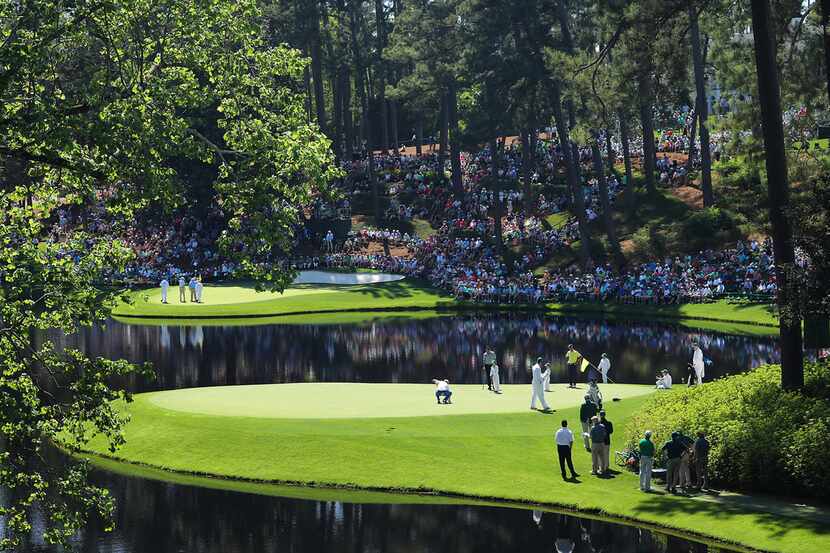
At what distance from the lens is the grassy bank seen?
68.4 m

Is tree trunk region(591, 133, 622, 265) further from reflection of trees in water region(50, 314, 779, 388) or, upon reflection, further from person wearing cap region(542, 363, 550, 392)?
person wearing cap region(542, 363, 550, 392)

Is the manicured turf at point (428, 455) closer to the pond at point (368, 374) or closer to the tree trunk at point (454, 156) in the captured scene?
the pond at point (368, 374)

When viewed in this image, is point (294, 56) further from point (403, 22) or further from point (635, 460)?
point (403, 22)

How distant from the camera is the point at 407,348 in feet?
198

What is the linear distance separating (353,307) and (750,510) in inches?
2035

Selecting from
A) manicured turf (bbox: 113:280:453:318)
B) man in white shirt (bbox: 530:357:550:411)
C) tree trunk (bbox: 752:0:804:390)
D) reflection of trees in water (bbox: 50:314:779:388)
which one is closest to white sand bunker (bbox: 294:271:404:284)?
manicured turf (bbox: 113:280:453:318)

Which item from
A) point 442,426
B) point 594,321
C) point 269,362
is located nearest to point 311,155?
point 442,426

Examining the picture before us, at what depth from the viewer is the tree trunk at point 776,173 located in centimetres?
3316

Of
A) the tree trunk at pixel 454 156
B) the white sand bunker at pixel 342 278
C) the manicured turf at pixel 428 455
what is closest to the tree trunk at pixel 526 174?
the tree trunk at pixel 454 156

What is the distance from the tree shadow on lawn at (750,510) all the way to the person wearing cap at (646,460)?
59 centimetres

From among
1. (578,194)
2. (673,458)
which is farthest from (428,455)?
(578,194)

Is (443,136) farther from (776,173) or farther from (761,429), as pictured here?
(761,429)

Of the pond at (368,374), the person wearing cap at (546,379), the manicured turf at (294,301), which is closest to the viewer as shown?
the pond at (368,374)

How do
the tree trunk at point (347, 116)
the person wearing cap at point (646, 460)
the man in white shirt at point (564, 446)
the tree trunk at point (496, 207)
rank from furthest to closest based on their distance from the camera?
the tree trunk at point (347, 116)
the tree trunk at point (496, 207)
the man in white shirt at point (564, 446)
the person wearing cap at point (646, 460)
